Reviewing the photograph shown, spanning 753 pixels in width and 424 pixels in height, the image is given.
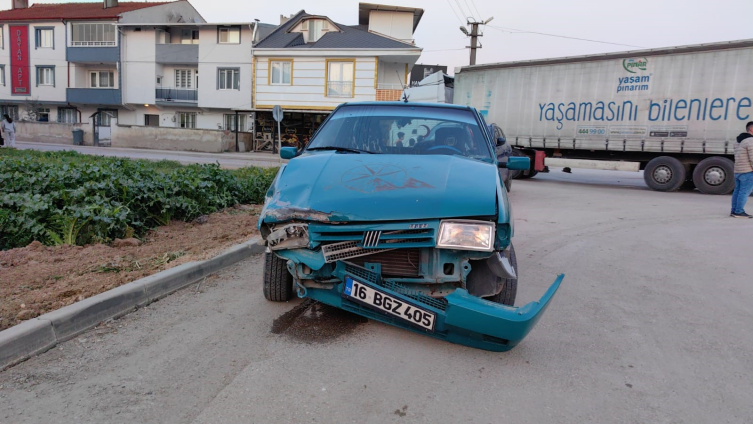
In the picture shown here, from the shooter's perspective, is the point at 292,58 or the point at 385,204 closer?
the point at 385,204

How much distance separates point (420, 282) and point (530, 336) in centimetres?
107

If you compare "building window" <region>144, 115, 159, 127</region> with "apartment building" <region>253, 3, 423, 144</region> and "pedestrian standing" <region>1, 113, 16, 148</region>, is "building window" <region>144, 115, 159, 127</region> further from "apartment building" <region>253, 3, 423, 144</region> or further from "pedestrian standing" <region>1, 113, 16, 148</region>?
"pedestrian standing" <region>1, 113, 16, 148</region>

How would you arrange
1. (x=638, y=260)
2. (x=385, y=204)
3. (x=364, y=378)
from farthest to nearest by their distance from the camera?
(x=638, y=260) → (x=385, y=204) → (x=364, y=378)

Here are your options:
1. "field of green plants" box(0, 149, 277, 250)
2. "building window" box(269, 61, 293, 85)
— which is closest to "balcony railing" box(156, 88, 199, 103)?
"building window" box(269, 61, 293, 85)

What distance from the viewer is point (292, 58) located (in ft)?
106

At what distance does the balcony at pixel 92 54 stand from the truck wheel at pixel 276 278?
40.2 metres

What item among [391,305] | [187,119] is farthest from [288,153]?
[187,119]

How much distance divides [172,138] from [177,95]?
816cm

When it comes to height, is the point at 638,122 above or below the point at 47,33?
below

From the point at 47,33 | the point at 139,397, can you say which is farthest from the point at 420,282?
the point at 47,33

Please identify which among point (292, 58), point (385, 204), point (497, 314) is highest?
point (292, 58)

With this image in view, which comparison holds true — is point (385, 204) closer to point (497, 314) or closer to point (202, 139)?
point (497, 314)

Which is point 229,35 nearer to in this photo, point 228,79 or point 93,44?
point 228,79

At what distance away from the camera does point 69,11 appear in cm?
4225
